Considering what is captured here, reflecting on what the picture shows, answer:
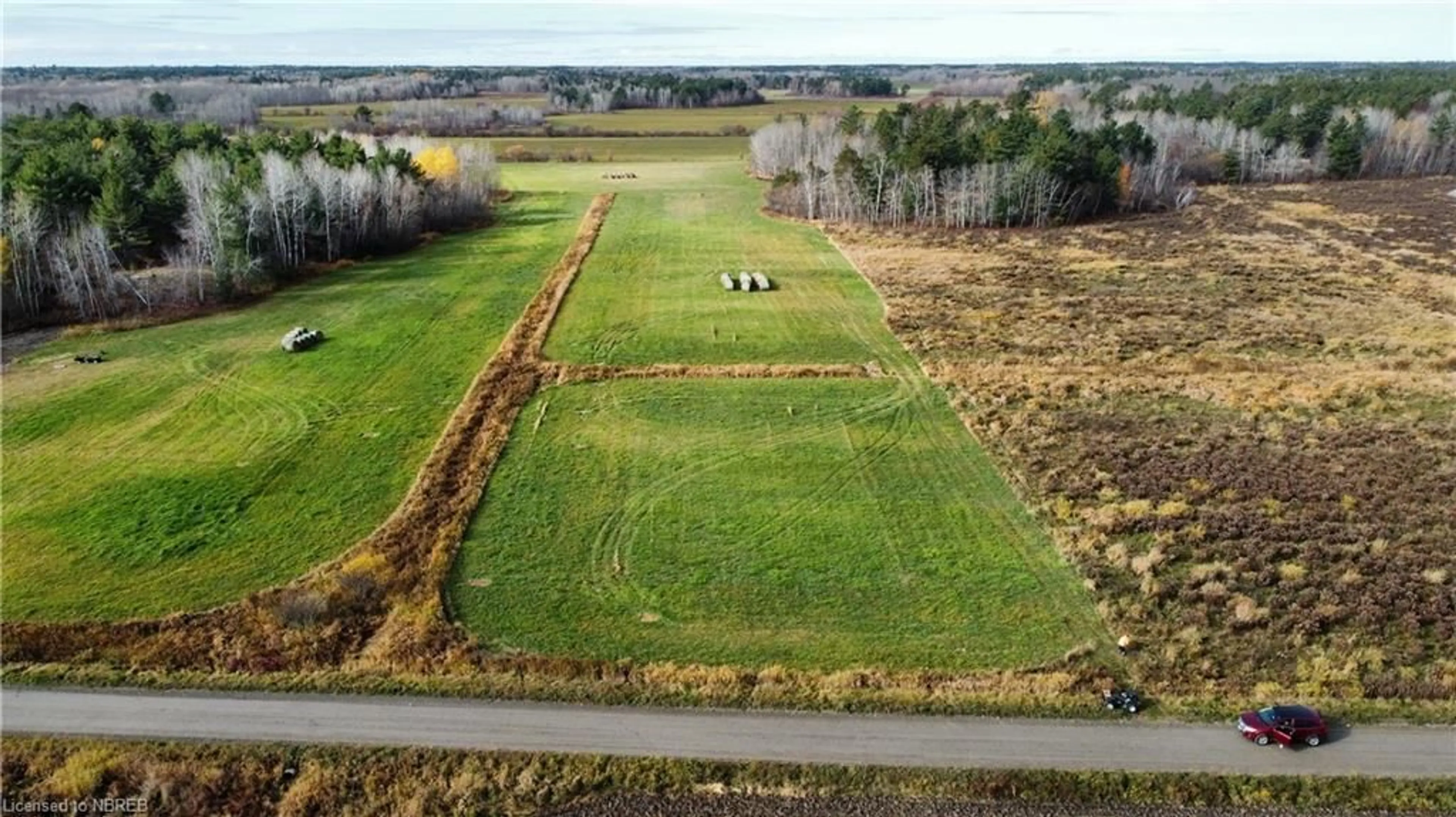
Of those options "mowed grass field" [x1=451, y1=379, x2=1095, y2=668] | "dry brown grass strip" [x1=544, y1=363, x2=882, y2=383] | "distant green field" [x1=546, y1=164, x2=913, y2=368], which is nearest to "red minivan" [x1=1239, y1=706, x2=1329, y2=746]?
"mowed grass field" [x1=451, y1=379, x2=1095, y2=668]

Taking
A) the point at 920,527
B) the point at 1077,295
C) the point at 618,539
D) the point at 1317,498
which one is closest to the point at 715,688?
the point at 618,539

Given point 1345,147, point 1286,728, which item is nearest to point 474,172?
point 1286,728

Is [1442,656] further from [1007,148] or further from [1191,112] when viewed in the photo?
[1191,112]

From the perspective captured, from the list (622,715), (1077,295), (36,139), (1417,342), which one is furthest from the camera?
(36,139)

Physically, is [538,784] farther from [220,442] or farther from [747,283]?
[747,283]

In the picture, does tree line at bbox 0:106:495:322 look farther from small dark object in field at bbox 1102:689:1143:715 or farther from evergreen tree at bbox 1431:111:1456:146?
evergreen tree at bbox 1431:111:1456:146

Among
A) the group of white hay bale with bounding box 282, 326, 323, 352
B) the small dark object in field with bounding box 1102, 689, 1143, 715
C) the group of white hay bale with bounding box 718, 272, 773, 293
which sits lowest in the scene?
the small dark object in field with bounding box 1102, 689, 1143, 715
